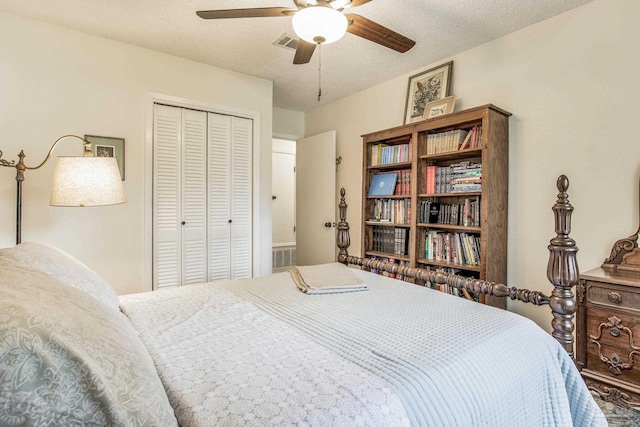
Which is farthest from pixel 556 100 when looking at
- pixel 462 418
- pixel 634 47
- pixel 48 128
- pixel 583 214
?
pixel 48 128

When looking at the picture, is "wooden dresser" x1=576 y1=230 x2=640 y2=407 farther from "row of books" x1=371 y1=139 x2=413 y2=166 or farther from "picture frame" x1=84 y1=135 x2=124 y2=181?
"picture frame" x1=84 y1=135 x2=124 y2=181

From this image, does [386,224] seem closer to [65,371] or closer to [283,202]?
[283,202]

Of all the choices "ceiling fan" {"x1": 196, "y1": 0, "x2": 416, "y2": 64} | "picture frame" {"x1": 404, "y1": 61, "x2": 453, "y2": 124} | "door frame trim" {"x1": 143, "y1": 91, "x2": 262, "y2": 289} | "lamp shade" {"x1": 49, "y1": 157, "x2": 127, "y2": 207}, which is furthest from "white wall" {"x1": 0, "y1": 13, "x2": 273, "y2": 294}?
"picture frame" {"x1": 404, "y1": 61, "x2": 453, "y2": 124}

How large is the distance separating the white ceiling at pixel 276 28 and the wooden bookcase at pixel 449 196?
0.64 m

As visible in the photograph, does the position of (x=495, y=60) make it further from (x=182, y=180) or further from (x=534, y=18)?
(x=182, y=180)

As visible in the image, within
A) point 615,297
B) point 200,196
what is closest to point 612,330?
point 615,297

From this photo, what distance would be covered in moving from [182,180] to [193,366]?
8.17 feet

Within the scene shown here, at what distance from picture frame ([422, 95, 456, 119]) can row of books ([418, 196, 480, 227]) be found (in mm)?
783

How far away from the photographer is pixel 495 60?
2.71 meters

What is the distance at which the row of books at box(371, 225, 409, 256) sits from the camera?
10.6 feet

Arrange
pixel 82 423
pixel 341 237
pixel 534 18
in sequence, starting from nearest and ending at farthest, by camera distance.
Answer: pixel 82 423
pixel 534 18
pixel 341 237

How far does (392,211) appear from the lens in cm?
333

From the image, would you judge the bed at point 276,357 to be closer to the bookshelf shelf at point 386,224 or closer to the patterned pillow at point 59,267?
the patterned pillow at point 59,267

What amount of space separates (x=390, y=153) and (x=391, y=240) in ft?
2.90
